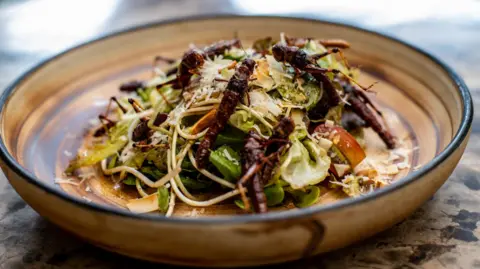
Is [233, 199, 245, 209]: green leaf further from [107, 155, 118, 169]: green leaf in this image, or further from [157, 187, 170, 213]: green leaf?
[107, 155, 118, 169]: green leaf

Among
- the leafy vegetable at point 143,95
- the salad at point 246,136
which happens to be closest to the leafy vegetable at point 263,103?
the salad at point 246,136

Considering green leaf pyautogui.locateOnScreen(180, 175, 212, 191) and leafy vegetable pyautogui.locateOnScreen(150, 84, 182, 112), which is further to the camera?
leafy vegetable pyautogui.locateOnScreen(150, 84, 182, 112)

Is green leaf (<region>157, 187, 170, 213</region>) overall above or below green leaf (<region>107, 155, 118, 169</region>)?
above

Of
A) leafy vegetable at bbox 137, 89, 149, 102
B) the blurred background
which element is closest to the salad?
leafy vegetable at bbox 137, 89, 149, 102

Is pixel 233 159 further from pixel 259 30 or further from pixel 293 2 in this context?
pixel 293 2

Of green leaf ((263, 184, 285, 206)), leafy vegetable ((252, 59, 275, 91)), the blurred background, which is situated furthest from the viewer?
the blurred background

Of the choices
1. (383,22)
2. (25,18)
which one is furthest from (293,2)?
(25,18)
